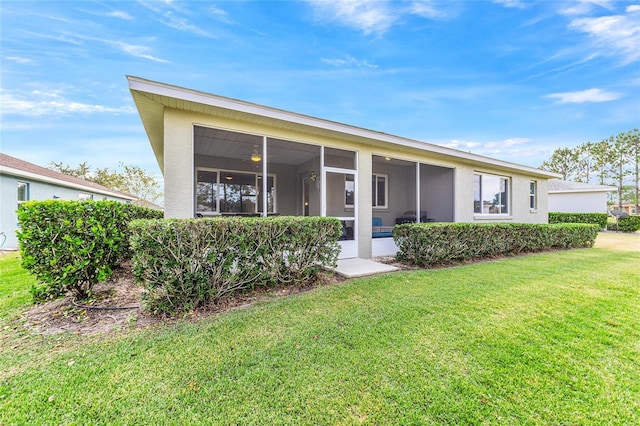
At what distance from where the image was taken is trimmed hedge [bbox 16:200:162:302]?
343cm

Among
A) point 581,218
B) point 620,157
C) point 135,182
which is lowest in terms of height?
point 581,218

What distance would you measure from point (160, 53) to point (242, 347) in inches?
403

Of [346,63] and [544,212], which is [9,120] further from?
[544,212]

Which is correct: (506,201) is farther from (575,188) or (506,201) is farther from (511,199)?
(575,188)

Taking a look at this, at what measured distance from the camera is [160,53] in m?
8.69

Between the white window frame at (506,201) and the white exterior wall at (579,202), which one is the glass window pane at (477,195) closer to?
the white window frame at (506,201)

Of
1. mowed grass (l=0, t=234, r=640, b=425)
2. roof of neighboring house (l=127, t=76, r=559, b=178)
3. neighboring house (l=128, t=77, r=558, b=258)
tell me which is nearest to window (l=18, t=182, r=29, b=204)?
neighboring house (l=128, t=77, r=558, b=258)

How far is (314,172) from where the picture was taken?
9258 mm

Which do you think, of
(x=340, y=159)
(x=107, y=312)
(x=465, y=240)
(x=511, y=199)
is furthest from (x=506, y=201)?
(x=107, y=312)

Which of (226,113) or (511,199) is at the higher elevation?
(226,113)

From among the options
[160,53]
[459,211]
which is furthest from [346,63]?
[459,211]

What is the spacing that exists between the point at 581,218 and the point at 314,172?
68.0ft

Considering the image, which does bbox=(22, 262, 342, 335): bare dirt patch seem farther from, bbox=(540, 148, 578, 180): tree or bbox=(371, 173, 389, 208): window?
bbox=(540, 148, 578, 180): tree

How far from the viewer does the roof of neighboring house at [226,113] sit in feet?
14.2
